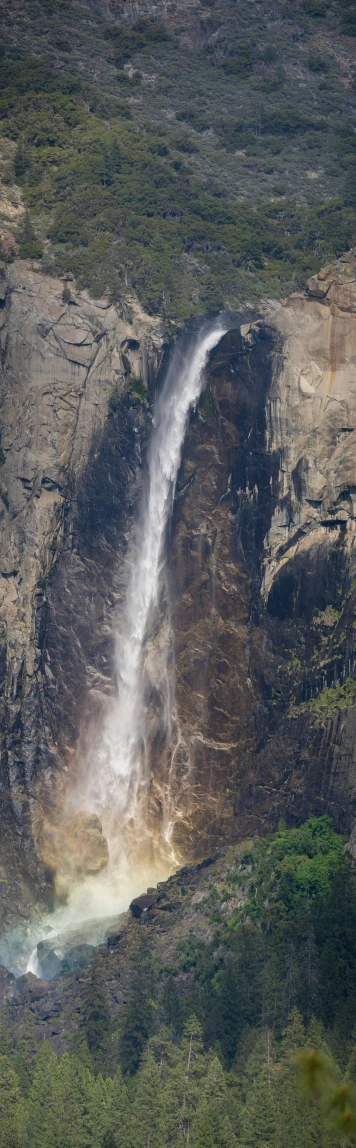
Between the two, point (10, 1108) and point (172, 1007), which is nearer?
point (10, 1108)

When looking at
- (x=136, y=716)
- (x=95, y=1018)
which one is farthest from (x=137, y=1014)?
(x=136, y=716)

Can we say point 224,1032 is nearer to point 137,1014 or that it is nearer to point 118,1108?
point 137,1014

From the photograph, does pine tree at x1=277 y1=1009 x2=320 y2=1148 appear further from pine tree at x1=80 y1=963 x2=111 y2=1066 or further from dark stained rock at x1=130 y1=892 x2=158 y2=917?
dark stained rock at x1=130 y1=892 x2=158 y2=917

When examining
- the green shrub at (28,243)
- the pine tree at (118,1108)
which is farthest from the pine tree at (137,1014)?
the green shrub at (28,243)

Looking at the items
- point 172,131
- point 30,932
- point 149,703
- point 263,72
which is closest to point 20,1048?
point 30,932

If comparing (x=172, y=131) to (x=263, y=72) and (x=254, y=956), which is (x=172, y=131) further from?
(x=254, y=956)

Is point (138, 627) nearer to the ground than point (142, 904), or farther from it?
farther from it

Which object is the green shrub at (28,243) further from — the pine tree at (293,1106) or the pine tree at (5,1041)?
the pine tree at (293,1106)
